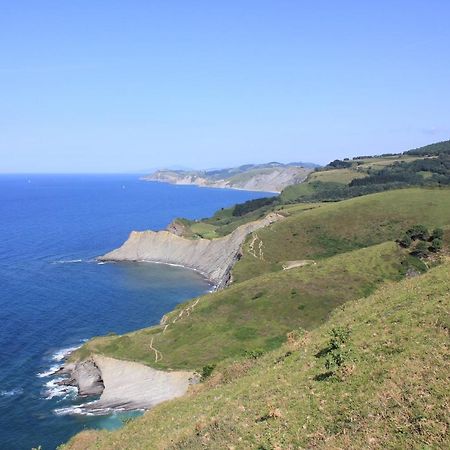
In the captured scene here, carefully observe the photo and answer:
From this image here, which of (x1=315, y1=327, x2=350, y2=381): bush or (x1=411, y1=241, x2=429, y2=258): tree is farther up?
(x1=315, y1=327, x2=350, y2=381): bush

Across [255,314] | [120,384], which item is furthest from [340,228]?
[120,384]

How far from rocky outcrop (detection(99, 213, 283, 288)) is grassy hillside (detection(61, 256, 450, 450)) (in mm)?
132463

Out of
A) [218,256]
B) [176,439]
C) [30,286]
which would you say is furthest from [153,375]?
[218,256]

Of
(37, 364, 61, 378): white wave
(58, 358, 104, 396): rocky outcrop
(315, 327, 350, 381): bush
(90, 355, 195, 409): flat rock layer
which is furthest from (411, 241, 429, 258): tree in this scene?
(315, 327, 350, 381): bush

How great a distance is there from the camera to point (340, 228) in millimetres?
139625

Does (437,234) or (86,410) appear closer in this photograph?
(86,410)

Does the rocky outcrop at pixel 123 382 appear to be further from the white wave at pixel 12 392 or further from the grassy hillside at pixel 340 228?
the grassy hillside at pixel 340 228

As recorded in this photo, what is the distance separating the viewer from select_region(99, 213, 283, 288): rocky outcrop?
166375 mm

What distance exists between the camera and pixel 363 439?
46.9 feet

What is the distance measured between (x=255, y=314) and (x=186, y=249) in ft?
330

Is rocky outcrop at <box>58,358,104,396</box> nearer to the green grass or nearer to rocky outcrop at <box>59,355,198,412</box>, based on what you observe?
rocky outcrop at <box>59,355,198,412</box>

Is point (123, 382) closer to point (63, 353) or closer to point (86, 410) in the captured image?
point (86, 410)

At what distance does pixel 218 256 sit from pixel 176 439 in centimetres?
14696

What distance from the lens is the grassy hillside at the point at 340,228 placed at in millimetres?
127938
